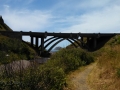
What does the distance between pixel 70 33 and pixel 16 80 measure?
1824 inches

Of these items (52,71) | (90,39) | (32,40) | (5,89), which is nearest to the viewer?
(5,89)

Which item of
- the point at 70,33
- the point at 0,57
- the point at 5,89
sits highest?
the point at 70,33

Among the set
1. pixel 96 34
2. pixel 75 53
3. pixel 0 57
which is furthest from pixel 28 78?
pixel 96 34

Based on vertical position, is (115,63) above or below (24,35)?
below

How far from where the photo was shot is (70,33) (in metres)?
53.2

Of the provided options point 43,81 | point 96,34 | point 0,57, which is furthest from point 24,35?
point 43,81

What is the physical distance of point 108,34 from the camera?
61.7 meters

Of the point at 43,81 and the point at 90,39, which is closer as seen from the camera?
the point at 43,81

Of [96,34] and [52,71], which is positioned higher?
[96,34]

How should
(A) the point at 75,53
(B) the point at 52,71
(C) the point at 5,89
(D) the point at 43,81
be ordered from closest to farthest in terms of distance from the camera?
(C) the point at 5,89 < (D) the point at 43,81 < (B) the point at 52,71 < (A) the point at 75,53

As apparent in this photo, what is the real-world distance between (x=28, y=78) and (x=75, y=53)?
10585 millimetres

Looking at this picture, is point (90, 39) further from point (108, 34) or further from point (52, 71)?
point (52, 71)

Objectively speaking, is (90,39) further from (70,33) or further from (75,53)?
(75,53)

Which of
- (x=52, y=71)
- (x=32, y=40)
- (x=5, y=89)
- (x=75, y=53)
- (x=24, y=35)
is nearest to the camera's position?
(x=5, y=89)
